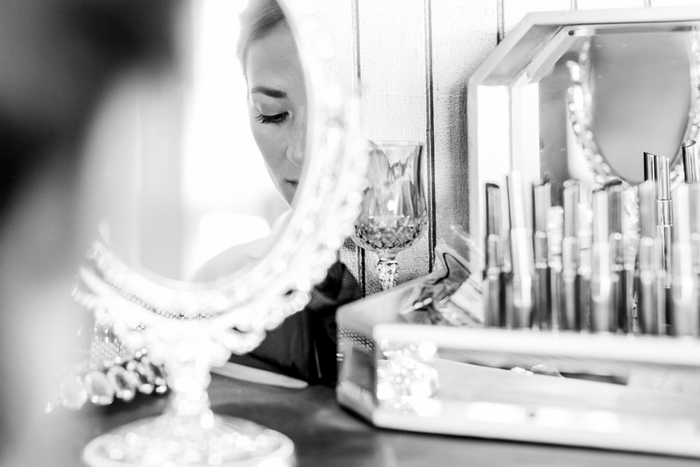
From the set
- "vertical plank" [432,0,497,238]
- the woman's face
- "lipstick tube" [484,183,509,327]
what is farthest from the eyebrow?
"vertical plank" [432,0,497,238]

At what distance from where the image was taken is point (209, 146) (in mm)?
438

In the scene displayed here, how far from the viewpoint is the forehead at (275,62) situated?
43cm

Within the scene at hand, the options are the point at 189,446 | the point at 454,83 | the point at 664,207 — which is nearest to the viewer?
the point at 189,446

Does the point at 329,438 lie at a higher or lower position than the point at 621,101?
lower

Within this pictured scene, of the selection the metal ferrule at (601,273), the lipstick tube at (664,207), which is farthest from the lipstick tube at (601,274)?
the lipstick tube at (664,207)

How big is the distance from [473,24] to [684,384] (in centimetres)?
35

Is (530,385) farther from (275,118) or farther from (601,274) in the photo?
(275,118)

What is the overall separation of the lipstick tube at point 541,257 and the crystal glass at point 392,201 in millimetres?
138

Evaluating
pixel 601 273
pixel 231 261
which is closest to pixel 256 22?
pixel 231 261

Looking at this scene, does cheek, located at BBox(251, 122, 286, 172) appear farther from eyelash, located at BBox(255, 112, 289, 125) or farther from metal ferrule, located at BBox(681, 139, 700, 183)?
metal ferrule, located at BBox(681, 139, 700, 183)

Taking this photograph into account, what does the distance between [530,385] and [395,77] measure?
310mm

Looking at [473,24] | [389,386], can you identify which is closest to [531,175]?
[473,24]

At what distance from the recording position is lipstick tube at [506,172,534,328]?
1.43 ft

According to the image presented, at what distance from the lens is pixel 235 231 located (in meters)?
0.43
